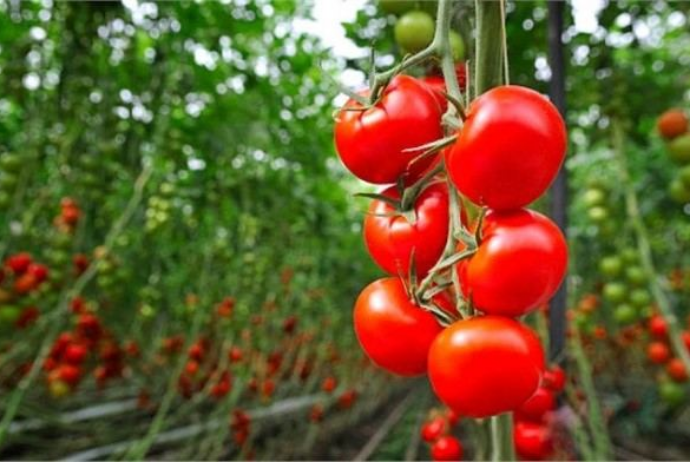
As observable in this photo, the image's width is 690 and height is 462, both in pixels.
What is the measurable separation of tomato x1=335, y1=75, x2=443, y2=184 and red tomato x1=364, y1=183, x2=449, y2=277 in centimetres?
2

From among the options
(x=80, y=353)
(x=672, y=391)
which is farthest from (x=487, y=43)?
(x=80, y=353)

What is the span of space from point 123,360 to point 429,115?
2.08 meters

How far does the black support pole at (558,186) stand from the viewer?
1.01 metres

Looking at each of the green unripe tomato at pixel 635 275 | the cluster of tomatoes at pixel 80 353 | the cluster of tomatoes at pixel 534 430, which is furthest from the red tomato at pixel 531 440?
the cluster of tomatoes at pixel 80 353

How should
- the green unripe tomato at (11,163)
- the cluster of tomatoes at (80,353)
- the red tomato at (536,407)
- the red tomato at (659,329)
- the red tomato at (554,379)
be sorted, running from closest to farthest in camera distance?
the red tomato at (536,407) → the red tomato at (554,379) → the green unripe tomato at (11,163) → the red tomato at (659,329) → the cluster of tomatoes at (80,353)

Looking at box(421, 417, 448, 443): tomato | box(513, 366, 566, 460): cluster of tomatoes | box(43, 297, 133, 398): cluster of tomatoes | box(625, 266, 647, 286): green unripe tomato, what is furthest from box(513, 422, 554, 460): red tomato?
box(43, 297, 133, 398): cluster of tomatoes

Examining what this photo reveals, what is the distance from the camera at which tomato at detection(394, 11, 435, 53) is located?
67cm

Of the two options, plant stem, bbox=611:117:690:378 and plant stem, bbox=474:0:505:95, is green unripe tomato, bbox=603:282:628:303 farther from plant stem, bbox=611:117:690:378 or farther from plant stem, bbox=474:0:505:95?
plant stem, bbox=474:0:505:95

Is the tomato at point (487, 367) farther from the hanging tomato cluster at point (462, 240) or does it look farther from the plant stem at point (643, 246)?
the plant stem at point (643, 246)

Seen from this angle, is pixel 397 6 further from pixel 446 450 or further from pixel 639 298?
pixel 639 298

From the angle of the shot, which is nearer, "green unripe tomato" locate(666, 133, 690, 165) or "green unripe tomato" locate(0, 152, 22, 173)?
"green unripe tomato" locate(666, 133, 690, 165)

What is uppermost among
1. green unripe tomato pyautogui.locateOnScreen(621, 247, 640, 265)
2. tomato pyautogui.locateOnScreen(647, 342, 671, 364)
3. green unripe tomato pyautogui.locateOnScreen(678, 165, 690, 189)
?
green unripe tomato pyautogui.locateOnScreen(678, 165, 690, 189)

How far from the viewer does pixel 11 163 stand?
60.0 inches

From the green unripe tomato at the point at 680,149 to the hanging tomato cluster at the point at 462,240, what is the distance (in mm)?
956
